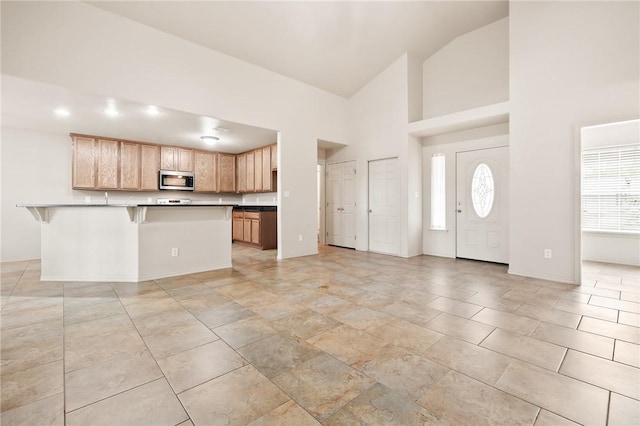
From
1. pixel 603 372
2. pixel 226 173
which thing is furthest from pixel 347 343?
pixel 226 173

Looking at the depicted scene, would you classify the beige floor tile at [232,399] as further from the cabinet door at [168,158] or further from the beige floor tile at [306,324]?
the cabinet door at [168,158]

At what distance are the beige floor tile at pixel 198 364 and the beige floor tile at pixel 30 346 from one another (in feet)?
2.82

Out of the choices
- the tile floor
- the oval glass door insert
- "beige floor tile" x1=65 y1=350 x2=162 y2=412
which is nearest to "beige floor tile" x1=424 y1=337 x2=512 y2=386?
the tile floor

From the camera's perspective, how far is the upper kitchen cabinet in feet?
22.3

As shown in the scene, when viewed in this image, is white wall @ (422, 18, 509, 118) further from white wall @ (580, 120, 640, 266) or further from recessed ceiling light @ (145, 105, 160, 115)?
recessed ceiling light @ (145, 105, 160, 115)

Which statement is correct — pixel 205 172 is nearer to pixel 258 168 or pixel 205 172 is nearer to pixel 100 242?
pixel 258 168

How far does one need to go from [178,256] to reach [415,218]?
4473 millimetres

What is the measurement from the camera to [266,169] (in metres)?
7.02

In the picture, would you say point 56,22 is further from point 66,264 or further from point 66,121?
point 66,264

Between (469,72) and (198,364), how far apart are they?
625 cm

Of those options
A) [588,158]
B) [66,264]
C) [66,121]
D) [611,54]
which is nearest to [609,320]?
[611,54]

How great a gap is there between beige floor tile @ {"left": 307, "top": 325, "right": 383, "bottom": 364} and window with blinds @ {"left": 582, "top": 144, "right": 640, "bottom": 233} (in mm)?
5695

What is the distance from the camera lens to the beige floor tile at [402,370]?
1.69m

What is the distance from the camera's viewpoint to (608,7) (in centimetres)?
360
